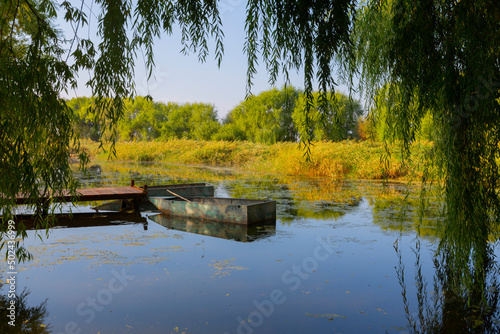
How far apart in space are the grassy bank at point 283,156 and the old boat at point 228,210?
1.36 meters

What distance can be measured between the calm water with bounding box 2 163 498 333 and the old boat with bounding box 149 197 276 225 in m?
0.40

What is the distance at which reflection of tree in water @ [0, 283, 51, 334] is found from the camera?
3.73m

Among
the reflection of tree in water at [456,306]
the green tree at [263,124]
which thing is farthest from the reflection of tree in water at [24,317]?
the green tree at [263,124]

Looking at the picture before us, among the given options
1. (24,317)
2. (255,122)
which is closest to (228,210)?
(24,317)

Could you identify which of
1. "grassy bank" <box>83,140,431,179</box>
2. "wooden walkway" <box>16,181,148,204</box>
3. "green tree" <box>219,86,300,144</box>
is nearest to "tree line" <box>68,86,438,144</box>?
"green tree" <box>219,86,300,144</box>

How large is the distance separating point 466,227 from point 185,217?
22.9 feet

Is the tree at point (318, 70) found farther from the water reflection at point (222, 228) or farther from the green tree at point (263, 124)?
the green tree at point (263, 124)

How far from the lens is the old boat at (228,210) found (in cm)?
838

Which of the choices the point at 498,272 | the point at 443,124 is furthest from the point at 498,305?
the point at 443,124

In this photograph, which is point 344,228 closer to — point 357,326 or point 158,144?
point 357,326

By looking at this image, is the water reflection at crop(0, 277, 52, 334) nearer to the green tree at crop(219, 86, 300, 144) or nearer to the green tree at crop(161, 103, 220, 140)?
the green tree at crop(219, 86, 300, 144)

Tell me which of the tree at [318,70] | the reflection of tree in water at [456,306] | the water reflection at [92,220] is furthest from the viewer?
the water reflection at [92,220]

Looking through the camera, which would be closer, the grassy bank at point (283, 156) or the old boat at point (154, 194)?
→ the old boat at point (154, 194)

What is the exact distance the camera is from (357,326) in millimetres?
3910
